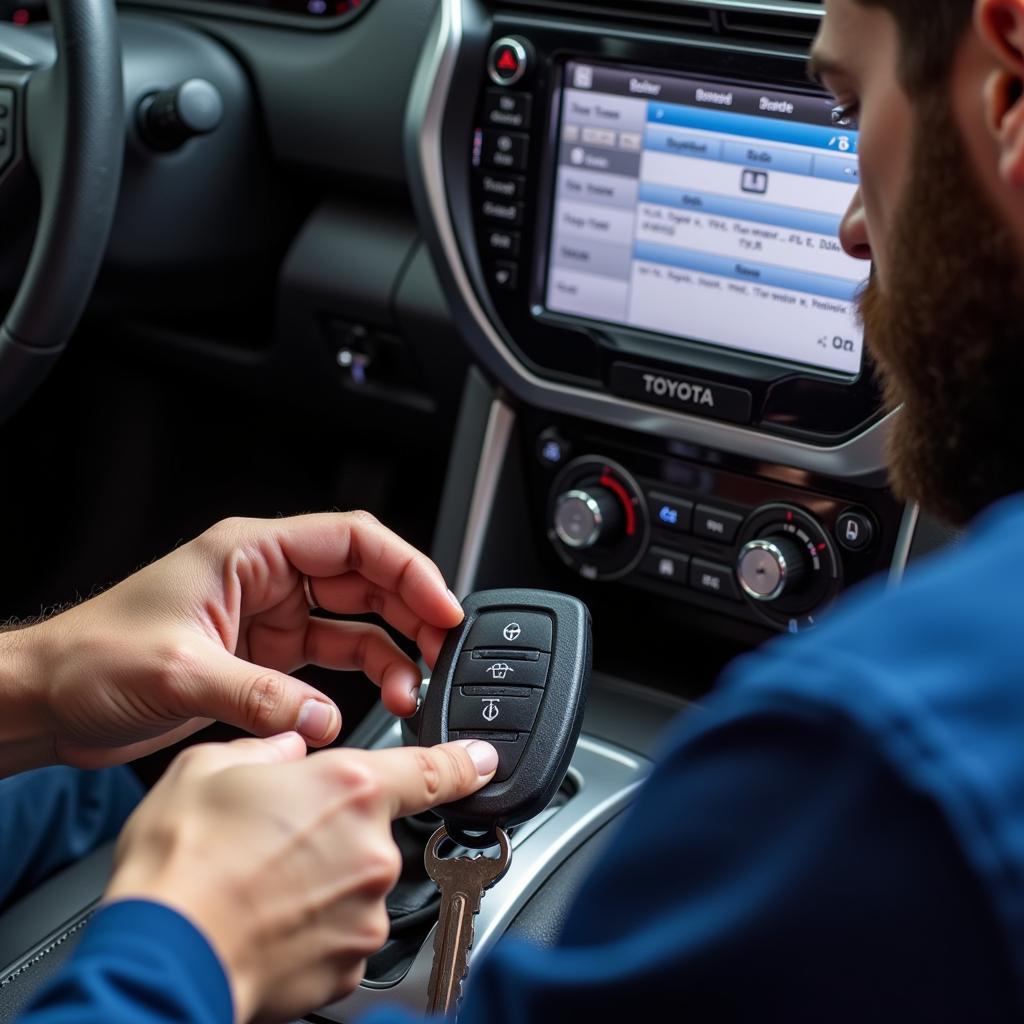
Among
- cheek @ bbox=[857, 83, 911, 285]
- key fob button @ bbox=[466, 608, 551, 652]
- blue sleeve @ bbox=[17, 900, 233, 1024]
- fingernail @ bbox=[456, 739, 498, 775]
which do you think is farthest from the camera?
key fob button @ bbox=[466, 608, 551, 652]

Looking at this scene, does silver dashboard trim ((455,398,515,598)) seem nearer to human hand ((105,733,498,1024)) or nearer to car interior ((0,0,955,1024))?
car interior ((0,0,955,1024))

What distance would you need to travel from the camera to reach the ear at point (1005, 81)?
57 cm

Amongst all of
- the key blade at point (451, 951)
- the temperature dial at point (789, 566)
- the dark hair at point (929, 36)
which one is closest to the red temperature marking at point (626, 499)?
the temperature dial at point (789, 566)

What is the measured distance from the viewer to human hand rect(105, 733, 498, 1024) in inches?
25.1

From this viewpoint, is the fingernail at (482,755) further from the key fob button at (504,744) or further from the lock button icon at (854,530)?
the lock button icon at (854,530)

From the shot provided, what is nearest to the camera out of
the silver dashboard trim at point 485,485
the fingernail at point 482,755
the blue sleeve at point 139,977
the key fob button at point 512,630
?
the blue sleeve at point 139,977

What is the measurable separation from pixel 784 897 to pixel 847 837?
3 cm

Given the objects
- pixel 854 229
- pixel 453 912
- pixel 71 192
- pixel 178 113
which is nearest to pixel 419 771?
pixel 453 912

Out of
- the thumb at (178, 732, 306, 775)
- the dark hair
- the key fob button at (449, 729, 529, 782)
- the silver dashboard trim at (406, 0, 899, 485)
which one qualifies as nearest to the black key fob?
the key fob button at (449, 729, 529, 782)

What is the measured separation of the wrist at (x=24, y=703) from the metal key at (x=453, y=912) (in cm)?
31

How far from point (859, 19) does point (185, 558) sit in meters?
0.57

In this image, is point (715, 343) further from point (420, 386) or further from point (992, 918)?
point (992, 918)

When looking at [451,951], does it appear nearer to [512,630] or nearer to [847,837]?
[512,630]

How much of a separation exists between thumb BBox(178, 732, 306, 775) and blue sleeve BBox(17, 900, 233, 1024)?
0.10 metres
